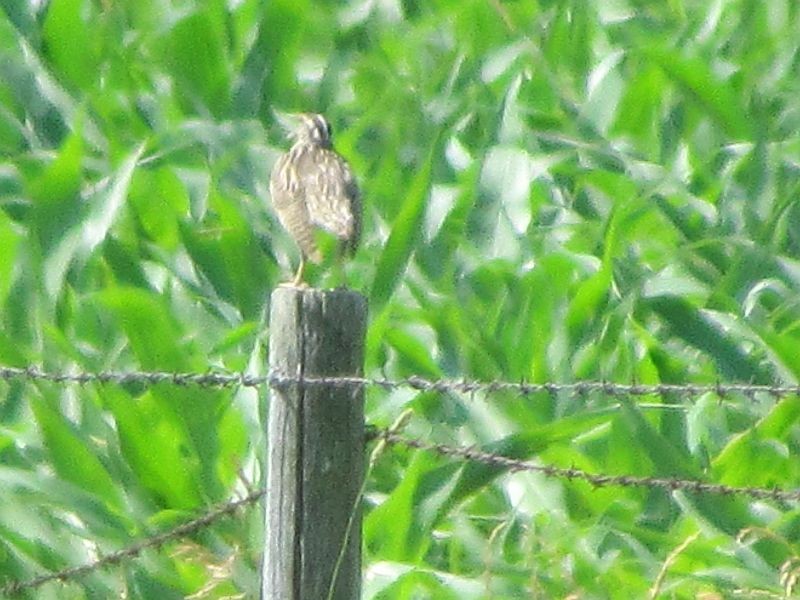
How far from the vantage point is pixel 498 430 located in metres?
5.67

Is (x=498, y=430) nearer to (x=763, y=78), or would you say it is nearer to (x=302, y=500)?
(x=302, y=500)

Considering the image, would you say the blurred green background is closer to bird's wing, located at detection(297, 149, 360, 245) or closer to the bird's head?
the bird's head

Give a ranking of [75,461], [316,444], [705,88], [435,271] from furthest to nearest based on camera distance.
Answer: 1. [705,88]
2. [435,271]
3. [75,461]
4. [316,444]

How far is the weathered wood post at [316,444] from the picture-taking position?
11.9 ft

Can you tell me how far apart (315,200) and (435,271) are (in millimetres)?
1457

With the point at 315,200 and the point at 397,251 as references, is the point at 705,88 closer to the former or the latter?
the point at 397,251

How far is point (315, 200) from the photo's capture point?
5445 millimetres

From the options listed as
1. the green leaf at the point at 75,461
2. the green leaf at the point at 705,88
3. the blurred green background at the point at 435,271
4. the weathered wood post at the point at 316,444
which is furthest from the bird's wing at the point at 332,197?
the green leaf at the point at 705,88

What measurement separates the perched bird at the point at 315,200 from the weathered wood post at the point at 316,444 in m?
1.65

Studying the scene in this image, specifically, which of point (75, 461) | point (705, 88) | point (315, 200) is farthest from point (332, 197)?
point (705, 88)

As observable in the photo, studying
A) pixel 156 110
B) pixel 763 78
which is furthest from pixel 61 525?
pixel 763 78

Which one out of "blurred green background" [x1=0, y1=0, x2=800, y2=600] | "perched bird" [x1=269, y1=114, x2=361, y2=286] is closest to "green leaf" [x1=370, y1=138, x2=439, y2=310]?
"blurred green background" [x1=0, y1=0, x2=800, y2=600]

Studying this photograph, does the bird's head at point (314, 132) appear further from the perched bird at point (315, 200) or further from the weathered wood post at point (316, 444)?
the weathered wood post at point (316, 444)

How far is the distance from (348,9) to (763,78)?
1.83 meters
